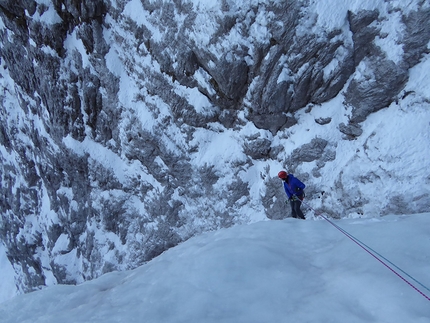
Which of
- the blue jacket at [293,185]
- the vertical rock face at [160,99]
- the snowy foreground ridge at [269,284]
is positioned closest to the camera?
the snowy foreground ridge at [269,284]

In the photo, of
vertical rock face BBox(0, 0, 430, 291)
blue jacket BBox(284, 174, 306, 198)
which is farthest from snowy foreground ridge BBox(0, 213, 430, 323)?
vertical rock face BBox(0, 0, 430, 291)

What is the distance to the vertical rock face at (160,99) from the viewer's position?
945 centimetres

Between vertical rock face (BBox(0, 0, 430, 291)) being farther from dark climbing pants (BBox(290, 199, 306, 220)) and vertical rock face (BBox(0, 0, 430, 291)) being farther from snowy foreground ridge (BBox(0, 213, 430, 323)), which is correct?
snowy foreground ridge (BBox(0, 213, 430, 323))

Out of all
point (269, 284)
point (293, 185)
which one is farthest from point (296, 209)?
point (269, 284)

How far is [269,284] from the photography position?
10.7 ft

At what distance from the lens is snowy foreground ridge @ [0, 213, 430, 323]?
286 centimetres

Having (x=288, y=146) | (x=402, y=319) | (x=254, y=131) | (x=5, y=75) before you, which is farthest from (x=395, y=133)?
(x=5, y=75)

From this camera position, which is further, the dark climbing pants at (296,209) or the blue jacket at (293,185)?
the dark climbing pants at (296,209)

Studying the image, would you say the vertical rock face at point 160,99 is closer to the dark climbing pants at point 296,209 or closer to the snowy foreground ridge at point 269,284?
the dark climbing pants at point 296,209

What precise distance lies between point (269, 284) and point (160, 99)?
1143 cm

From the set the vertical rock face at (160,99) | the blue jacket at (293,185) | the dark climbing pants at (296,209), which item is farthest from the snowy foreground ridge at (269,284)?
the vertical rock face at (160,99)

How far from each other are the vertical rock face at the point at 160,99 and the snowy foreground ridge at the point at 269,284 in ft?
20.0

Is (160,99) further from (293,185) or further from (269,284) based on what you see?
(269,284)

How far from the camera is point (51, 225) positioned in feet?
61.8
